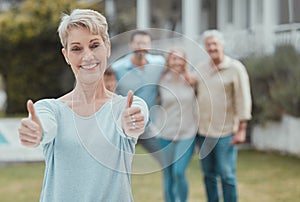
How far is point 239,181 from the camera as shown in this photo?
7.72m

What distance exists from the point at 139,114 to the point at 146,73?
92 cm

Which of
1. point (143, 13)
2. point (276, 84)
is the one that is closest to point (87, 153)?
point (276, 84)

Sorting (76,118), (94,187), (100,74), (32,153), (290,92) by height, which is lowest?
(32,153)

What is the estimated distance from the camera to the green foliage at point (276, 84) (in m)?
9.46

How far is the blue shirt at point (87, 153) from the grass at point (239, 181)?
4.17m

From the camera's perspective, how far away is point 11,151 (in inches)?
377

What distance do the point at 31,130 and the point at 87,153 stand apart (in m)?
0.23

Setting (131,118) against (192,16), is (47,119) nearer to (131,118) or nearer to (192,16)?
(131,118)

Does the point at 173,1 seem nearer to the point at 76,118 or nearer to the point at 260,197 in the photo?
the point at 260,197

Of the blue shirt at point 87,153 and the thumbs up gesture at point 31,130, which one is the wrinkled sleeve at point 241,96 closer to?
the blue shirt at point 87,153

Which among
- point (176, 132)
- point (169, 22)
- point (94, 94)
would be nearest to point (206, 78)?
point (176, 132)

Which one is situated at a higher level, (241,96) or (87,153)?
(87,153)

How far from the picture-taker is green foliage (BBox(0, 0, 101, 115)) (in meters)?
16.0

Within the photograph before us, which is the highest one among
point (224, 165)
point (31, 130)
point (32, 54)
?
point (31, 130)
